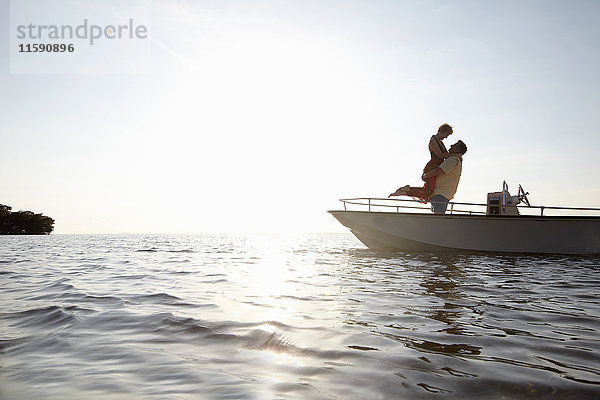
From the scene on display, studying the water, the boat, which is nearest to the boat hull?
the boat

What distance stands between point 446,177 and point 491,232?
6.99ft

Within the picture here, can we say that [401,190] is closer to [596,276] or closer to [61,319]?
[596,276]

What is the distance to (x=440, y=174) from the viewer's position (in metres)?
11.5

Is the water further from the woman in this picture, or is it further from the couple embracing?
the woman

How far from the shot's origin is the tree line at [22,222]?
76625 millimetres

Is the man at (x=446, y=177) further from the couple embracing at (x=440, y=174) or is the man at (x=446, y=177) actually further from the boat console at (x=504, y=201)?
the boat console at (x=504, y=201)

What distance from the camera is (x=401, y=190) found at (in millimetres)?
11961

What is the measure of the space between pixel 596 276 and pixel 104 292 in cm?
844

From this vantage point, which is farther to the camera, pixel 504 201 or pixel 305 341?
pixel 504 201

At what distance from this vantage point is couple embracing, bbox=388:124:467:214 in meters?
11.2

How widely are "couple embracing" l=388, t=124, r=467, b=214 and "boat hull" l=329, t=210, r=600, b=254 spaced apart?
21.5 inches

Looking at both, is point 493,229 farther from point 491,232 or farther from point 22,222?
point 22,222

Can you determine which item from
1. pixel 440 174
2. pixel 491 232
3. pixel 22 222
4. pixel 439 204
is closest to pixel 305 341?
pixel 440 174

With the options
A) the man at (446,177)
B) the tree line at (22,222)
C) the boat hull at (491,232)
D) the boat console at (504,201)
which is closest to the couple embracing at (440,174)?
the man at (446,177)
